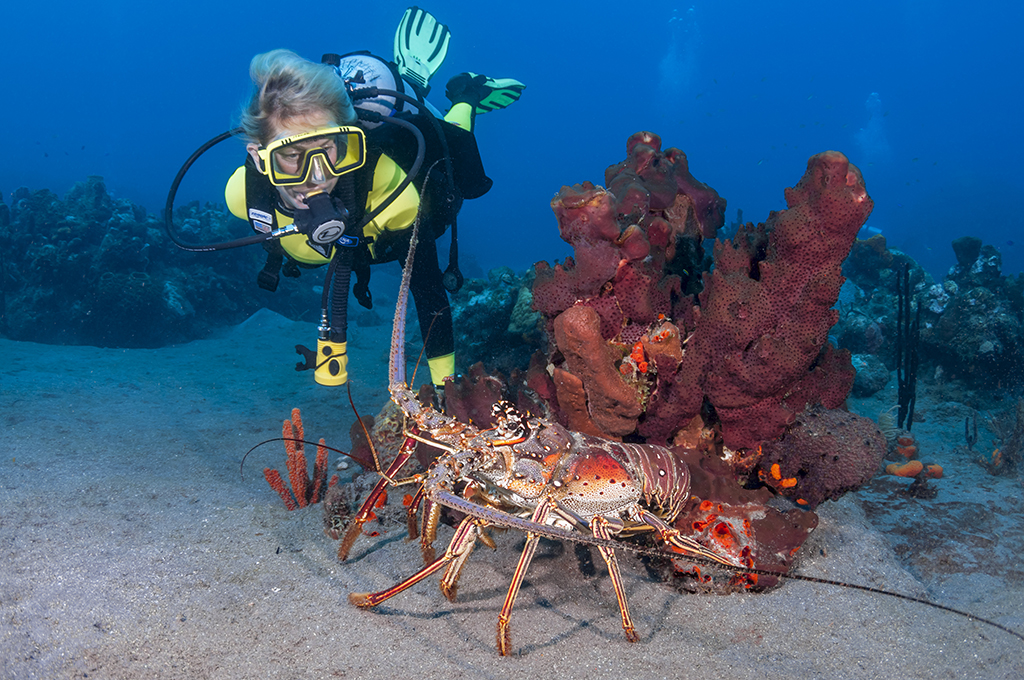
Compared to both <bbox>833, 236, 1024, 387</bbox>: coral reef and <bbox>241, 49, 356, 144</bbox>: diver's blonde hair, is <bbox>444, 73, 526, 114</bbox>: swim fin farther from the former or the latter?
<bbox>833, 236, 1024, 387</bbox>: coral reef

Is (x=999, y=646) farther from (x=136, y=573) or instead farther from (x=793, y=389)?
(x=136, y=573)

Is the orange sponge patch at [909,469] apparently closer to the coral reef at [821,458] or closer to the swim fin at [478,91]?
the coral reef at [821,458]

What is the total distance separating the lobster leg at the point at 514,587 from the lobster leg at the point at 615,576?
32 centimetres

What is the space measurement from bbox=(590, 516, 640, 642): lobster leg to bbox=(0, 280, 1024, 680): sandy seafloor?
0.31 feet

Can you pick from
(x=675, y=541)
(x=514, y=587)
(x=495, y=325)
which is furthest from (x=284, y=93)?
(x=495, y=325)

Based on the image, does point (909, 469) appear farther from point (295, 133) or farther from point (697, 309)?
point (295, 133)

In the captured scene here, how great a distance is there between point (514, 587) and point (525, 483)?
560 mm

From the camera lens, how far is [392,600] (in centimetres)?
312

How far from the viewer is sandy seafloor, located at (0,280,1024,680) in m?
2.63

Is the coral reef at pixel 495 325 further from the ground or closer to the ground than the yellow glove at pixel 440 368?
further from the ground

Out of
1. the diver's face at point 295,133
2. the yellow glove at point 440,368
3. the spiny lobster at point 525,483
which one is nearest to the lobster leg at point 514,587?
the spiny lobster at point 525,483

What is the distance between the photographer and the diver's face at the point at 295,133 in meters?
3.91

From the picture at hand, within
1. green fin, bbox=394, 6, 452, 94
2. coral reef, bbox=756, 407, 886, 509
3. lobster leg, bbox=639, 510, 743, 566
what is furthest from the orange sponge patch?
green fin, bbox=394, 6, 452, 94

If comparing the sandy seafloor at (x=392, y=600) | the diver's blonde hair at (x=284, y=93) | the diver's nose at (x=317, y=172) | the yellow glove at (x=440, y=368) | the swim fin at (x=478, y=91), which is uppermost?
the swim fin at (x=478, y=91)
